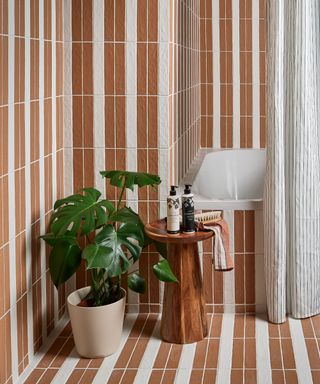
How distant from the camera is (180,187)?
4508 mm

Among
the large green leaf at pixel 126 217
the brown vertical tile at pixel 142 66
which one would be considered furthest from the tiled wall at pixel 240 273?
the brown vertical tile at pixel 142 66

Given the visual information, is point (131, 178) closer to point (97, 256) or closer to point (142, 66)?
point (97, 256)

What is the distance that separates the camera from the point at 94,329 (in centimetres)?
360

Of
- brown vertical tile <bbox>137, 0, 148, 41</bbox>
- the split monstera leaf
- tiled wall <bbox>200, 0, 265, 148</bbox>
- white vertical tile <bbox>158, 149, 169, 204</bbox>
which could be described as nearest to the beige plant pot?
the split monstera leaf

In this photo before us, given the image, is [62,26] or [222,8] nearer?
[62,26]

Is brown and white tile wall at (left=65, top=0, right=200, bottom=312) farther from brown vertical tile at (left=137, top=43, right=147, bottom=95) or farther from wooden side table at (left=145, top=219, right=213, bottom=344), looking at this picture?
wooden side table at (left=145, top=219, right=213, bottom=344)

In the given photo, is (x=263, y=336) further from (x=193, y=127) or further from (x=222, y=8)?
(x=222, y=8)

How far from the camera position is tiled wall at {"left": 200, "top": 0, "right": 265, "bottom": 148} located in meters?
5.75

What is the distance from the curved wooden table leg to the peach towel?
4.0 inches

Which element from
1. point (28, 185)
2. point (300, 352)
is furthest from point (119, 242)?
point (300, 352)

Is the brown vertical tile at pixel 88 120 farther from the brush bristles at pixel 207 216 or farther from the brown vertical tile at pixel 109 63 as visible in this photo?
the brush bristles at pixel 207 216

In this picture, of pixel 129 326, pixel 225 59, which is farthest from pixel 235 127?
pixel 129 326

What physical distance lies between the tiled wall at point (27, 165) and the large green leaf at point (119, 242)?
0.30 metres

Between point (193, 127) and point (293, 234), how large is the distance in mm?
1569
